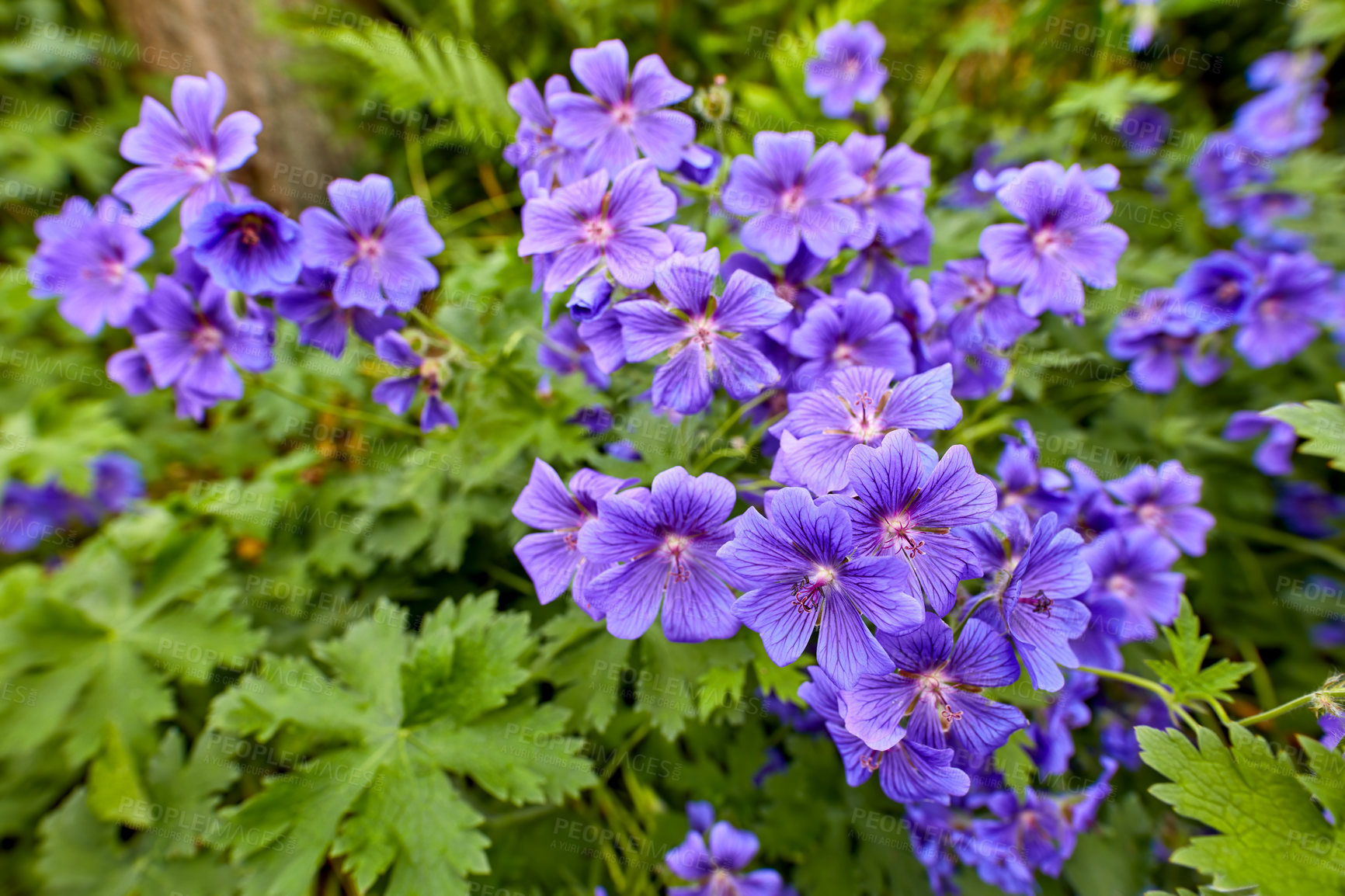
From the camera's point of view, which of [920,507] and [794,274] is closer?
[920,507]

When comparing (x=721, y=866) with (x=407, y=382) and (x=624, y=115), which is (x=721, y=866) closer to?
(x=407, y=382)

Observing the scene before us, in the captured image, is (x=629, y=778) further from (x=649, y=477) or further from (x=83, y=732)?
(x=83, y=732)

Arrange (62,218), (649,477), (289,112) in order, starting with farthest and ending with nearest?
(289,112) < (62,218) < (649,477)

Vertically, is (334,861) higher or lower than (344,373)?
lower

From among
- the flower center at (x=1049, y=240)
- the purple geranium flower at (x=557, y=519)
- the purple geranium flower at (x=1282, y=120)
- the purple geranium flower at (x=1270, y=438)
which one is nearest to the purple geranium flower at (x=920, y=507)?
the purple geranium flower at (x=557, y=519)

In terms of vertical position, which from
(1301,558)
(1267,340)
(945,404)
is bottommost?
(1301,558)

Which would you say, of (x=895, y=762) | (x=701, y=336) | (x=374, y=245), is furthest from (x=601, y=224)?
(x=895, y=762)

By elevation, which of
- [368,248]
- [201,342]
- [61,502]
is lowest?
[61,502]

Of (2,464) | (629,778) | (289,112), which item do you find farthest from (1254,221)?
(2,464)
